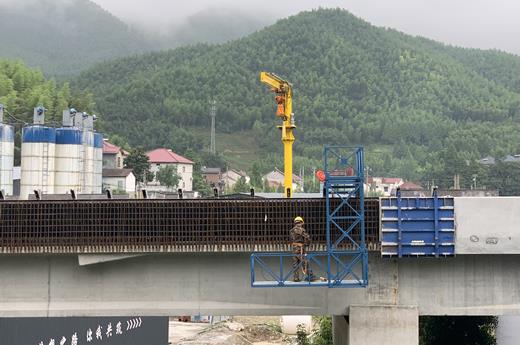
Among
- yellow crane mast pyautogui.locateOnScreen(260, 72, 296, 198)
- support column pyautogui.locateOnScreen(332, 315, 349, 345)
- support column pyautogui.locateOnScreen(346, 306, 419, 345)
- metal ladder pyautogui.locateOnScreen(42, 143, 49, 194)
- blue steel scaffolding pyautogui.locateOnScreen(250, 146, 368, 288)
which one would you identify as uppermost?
yellow crane mast pyautogui.locateOnScreen(260, 72, 296, 198)

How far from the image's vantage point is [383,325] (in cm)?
2262

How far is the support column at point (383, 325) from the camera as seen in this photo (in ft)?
73.9

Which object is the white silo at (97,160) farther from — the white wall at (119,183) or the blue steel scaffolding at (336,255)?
the blue steel scaffolding at (336,255)

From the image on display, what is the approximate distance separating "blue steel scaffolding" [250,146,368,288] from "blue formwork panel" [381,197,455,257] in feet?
2.48

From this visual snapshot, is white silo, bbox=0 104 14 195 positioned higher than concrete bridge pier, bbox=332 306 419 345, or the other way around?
white silo, bbox=0 104 14 195

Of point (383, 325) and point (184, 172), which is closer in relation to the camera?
point (383, 325)

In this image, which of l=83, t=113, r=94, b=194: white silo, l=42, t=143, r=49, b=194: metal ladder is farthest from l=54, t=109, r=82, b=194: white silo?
l=83, t=113, r=94, b=194: white silo

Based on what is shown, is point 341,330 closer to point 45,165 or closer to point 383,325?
point 383,325

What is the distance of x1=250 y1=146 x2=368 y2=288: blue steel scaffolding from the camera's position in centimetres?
2188

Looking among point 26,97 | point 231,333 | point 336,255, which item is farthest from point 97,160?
point 336,255

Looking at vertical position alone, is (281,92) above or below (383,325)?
above

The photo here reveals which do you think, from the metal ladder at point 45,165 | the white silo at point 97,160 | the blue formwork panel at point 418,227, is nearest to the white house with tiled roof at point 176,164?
the white silo at point 97,160

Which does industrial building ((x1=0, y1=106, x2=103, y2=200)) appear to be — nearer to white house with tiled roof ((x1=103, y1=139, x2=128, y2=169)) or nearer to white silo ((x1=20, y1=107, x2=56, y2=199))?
white silo ((x1=20, y1=107, x2=56, y2=199))

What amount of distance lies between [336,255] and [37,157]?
47.6 meters
